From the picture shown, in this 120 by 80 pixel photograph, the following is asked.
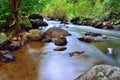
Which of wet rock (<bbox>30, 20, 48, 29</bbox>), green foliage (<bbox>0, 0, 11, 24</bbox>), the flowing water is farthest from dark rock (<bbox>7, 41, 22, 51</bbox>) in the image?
wet rock (<bbox>30, 20, 48, 29</bbox>)

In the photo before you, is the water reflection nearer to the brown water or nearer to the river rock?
the brown water

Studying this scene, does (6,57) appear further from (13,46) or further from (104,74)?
(104,74)

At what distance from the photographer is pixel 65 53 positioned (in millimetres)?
8547

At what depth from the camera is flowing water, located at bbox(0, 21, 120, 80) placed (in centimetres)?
618

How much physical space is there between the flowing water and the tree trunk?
1.28 meters

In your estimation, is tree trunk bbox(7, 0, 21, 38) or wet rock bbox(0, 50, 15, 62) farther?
tree trunk bbox(7, 0, 21, 38)

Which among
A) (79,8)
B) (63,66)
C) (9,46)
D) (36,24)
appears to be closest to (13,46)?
(9,46)

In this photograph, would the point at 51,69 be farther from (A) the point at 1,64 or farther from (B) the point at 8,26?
(B) the point at 8,26

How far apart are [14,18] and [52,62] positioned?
4480 mm

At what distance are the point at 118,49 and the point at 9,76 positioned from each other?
5.38 meters

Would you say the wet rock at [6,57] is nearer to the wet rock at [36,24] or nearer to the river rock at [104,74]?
the river rock at [104,74]

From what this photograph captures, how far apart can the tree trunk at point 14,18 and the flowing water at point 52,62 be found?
4.19 feet

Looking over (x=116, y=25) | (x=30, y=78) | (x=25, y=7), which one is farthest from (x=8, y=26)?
(x=116, y=25)

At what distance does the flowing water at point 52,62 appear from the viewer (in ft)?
20.3
